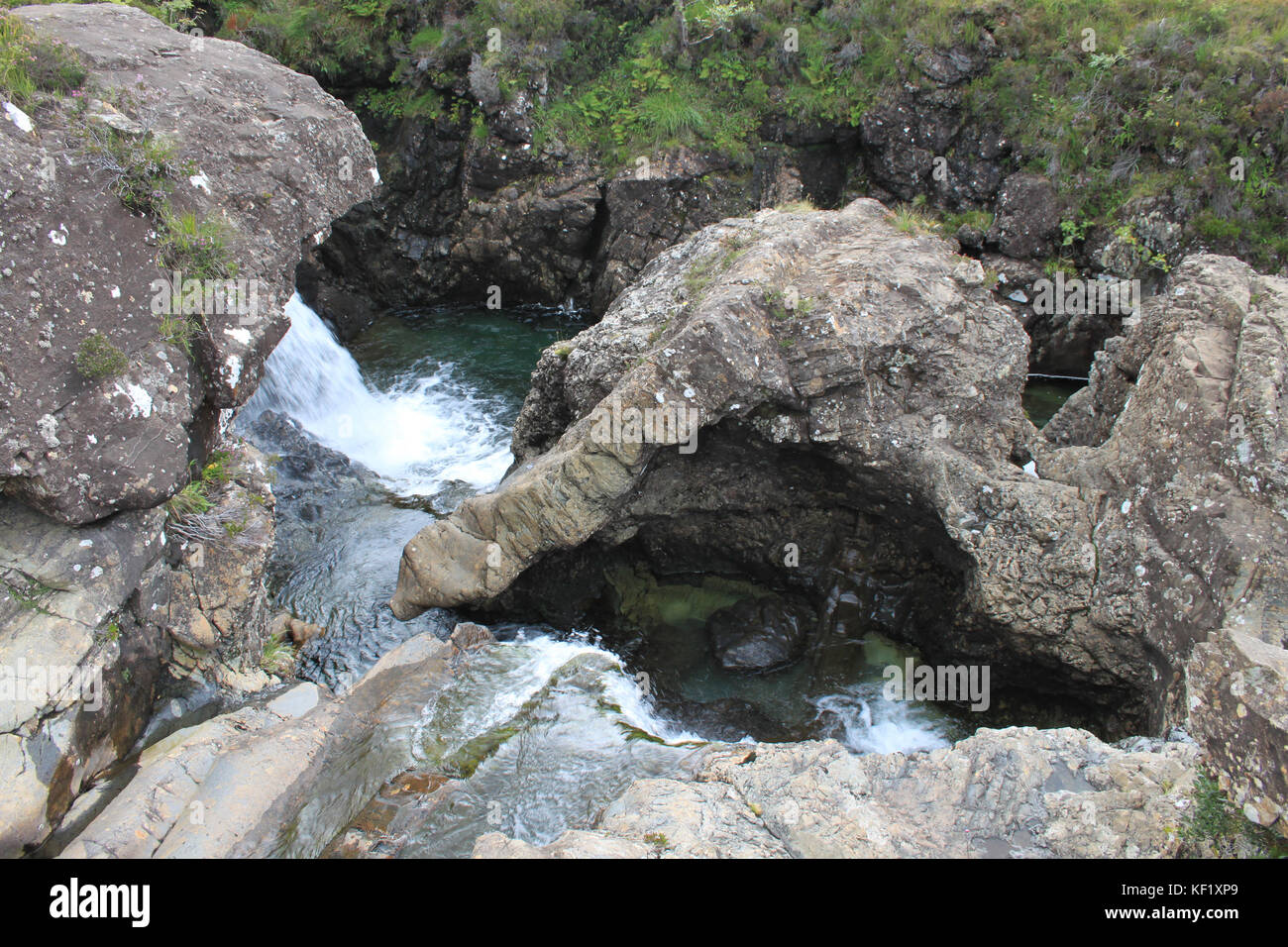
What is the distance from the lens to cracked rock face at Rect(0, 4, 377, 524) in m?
5.75

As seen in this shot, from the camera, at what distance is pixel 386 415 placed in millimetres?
14797

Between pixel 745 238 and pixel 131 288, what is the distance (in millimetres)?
→ 6580

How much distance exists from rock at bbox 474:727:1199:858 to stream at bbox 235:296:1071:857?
0.99 meters

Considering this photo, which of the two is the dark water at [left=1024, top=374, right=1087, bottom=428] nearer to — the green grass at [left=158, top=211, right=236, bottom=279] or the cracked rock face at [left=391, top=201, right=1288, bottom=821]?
the cracked rock face at [left=391, top=201, right=1288, bottom=821]

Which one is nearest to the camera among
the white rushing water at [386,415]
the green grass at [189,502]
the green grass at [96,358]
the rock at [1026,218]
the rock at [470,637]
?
the green grass at [96,358]

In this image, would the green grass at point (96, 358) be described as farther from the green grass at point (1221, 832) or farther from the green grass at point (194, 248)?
the green grass at point (1221, 832)

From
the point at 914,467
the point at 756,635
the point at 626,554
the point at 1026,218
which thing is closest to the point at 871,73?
the point at 1026,218

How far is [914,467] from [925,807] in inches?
155

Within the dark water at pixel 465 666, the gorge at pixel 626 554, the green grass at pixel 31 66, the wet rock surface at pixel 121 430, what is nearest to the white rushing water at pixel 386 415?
the dark water at pixel 465 666

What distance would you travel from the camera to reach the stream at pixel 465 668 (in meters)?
6.38

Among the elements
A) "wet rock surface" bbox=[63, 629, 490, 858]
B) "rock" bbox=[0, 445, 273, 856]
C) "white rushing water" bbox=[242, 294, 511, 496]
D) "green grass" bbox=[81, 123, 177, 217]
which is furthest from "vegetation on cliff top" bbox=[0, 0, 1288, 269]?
"wet rock surface" bbox=[63, 629, 490, 858]

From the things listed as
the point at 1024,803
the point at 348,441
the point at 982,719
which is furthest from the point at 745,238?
the point at 348,441

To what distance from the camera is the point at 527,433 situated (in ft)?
35.4

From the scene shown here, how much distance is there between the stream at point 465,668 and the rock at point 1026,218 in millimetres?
10140
